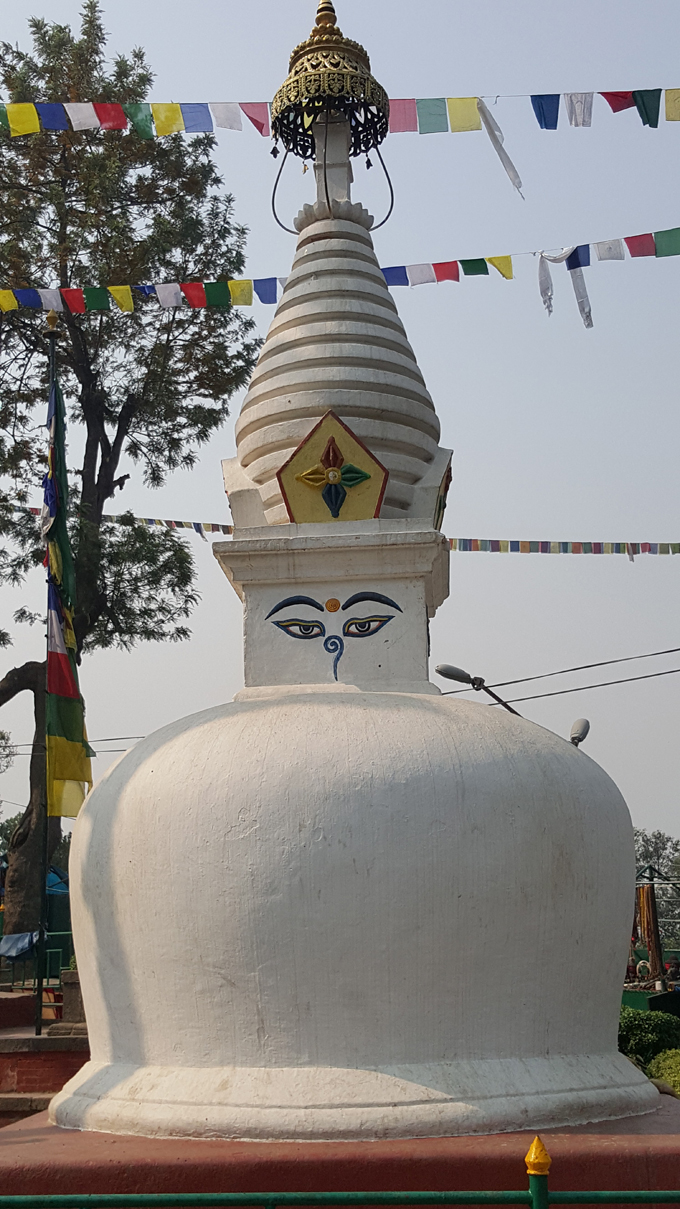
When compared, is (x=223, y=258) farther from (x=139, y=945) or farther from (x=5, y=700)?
(x=139, y=945)

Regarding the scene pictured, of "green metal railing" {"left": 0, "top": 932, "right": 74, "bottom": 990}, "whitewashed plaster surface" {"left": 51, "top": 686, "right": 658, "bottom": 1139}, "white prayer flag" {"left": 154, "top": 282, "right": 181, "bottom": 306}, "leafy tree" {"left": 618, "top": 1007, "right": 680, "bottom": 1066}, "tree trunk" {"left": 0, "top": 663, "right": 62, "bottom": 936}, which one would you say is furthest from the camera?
"tree trunk" {"left": 0, "top": 663, "right": 62, "bottom": 936}

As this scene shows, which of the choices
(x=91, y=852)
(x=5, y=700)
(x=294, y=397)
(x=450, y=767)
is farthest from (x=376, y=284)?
(x=5, y=700)

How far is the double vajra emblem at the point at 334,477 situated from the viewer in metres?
7.32

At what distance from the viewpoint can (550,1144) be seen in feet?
16.0

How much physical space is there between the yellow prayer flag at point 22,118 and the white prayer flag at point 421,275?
11.8 feet

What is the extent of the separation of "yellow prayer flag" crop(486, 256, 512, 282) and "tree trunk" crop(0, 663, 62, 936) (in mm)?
8929

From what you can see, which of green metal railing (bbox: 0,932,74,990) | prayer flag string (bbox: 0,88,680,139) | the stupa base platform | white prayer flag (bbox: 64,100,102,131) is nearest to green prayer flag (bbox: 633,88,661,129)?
prayer flag string (bbox: 0,88,680,139)

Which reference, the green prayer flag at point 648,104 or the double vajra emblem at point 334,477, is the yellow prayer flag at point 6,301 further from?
the green prayer flag at point 648,104

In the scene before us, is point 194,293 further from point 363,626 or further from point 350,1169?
point 350,1169

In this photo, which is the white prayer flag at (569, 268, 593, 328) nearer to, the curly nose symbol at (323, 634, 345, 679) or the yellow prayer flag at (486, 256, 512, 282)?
the yellow prayer flag at (486, 256, 512, 282)

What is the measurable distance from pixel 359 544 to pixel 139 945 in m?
2.77

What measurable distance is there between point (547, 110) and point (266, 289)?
Answer: 128 inches

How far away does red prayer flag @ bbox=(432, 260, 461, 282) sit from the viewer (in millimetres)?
10391

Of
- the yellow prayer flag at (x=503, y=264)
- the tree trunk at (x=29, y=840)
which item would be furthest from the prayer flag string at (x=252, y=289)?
the tree trunk at (x=29, y=840)
